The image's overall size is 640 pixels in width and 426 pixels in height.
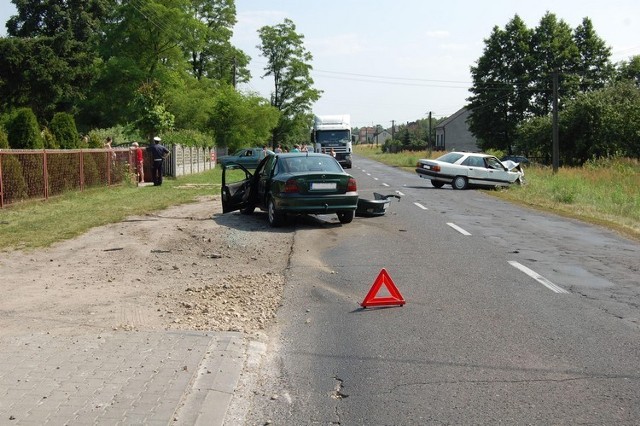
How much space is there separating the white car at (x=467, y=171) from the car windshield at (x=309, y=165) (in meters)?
15.2

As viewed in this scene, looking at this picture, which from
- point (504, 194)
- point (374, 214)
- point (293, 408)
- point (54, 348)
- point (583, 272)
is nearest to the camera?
point (293, 408)

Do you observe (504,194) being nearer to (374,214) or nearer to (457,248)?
(374,214)

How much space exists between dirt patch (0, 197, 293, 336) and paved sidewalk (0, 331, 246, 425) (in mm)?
580

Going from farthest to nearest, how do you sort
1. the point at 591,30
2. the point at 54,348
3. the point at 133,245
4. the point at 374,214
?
1. the point at 591,30
2. the point at 374,214
3. the point at 133,245
4. the point at 54,348

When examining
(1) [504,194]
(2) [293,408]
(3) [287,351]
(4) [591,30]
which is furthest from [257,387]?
(4) [591,30]

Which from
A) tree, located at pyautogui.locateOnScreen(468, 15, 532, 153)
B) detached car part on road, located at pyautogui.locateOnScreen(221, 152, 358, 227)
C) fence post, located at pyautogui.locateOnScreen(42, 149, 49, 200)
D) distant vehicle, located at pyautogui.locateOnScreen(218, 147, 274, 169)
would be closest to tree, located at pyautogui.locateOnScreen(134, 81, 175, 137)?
distant vehicle, located at pyautogui.locateOnScreen(218, 147, 274, 169)

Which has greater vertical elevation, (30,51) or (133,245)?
(30,51)

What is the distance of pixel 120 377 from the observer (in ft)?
16.7

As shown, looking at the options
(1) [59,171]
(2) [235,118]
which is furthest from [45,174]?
(2) [235,118]

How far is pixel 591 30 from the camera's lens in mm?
Answer: 70812

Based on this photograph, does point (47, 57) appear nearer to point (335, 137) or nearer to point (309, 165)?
point (335, 137)

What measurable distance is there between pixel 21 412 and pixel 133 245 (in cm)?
774

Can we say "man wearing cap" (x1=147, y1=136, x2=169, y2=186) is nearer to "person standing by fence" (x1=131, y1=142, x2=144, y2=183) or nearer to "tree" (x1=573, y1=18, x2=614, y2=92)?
"person standing by fence" (x1=131, y1=142, x2=144, y2=183)

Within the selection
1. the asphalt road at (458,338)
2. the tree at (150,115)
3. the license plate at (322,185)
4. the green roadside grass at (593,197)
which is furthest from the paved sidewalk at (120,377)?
the tree at (150,115)
